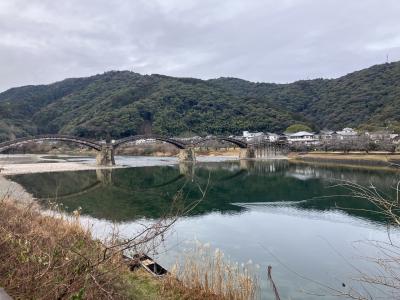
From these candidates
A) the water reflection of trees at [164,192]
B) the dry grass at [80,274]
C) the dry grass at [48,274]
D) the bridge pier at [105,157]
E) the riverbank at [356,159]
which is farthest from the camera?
the bridge pier at [105,157]

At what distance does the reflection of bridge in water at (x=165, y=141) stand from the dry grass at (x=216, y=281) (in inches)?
1690

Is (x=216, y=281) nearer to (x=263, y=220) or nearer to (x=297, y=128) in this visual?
(x=263, y=220)

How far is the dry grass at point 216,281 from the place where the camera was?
686 cm

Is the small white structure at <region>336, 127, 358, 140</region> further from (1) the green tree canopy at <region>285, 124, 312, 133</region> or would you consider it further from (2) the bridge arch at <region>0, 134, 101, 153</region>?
(2) the bridge arch at <region>0, 134, 101, 153</region>

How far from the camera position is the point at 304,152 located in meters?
71.5

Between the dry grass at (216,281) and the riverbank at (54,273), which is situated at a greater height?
the riverbank at (54,273)

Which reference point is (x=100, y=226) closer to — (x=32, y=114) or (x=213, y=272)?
(x=213, y=272)

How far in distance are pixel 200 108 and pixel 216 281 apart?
11101 cm

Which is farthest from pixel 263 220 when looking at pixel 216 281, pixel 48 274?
pixel 48 274

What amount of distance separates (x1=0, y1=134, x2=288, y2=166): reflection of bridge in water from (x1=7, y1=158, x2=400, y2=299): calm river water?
38.3 ft

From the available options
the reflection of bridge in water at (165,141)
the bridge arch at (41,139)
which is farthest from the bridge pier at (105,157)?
the bridge arch at (41,139)

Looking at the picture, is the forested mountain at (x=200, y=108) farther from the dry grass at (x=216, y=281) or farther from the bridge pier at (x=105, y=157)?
the dry grass at (x=216, y=281)

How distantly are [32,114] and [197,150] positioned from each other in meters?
76.8

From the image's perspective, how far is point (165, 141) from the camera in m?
63.6
